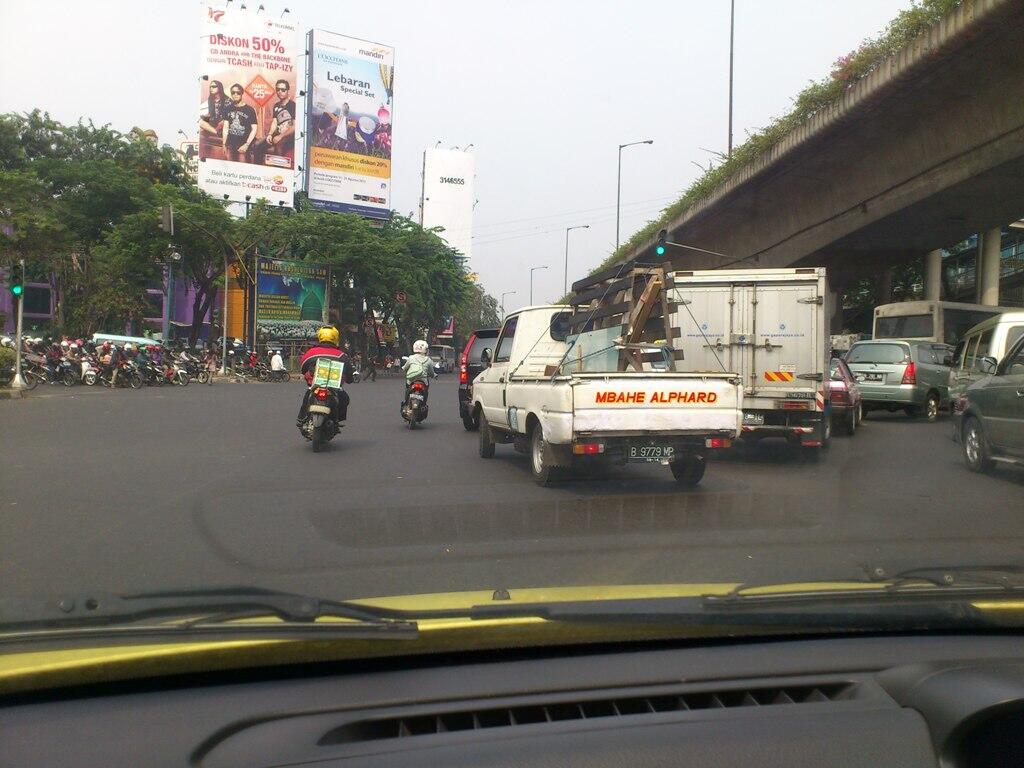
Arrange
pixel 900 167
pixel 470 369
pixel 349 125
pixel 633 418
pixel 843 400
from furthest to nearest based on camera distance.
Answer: pixel 349 125 → pixel 900 167 → pixel 470 369 → pixel 843 400 → pixel 633 418

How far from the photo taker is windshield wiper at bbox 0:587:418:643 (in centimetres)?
244

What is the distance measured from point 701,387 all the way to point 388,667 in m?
6.76

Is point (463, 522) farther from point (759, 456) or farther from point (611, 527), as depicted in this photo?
point (759, 456)

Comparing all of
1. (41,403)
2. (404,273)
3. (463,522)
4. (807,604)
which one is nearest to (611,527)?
(463,522)

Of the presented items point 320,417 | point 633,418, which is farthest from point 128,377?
point 633,418

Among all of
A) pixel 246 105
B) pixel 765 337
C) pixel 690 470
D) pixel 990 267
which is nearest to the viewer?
pixel 690 470

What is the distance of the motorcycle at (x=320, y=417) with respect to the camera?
40.3ft

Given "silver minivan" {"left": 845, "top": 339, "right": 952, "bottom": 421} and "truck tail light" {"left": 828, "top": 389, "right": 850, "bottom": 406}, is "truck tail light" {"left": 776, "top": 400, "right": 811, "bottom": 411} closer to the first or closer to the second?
"truck tail light" {"left": 828, "top": 389, "right": 850, "bottom": 406}

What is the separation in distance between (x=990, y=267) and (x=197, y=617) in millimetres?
36166

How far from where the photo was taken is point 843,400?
15.1 m

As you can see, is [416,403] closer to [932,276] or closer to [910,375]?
[910,375]

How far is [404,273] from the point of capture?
47719mm

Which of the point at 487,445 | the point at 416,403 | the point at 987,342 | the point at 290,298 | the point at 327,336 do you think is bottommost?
the point at 487,445

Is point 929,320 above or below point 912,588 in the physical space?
above
